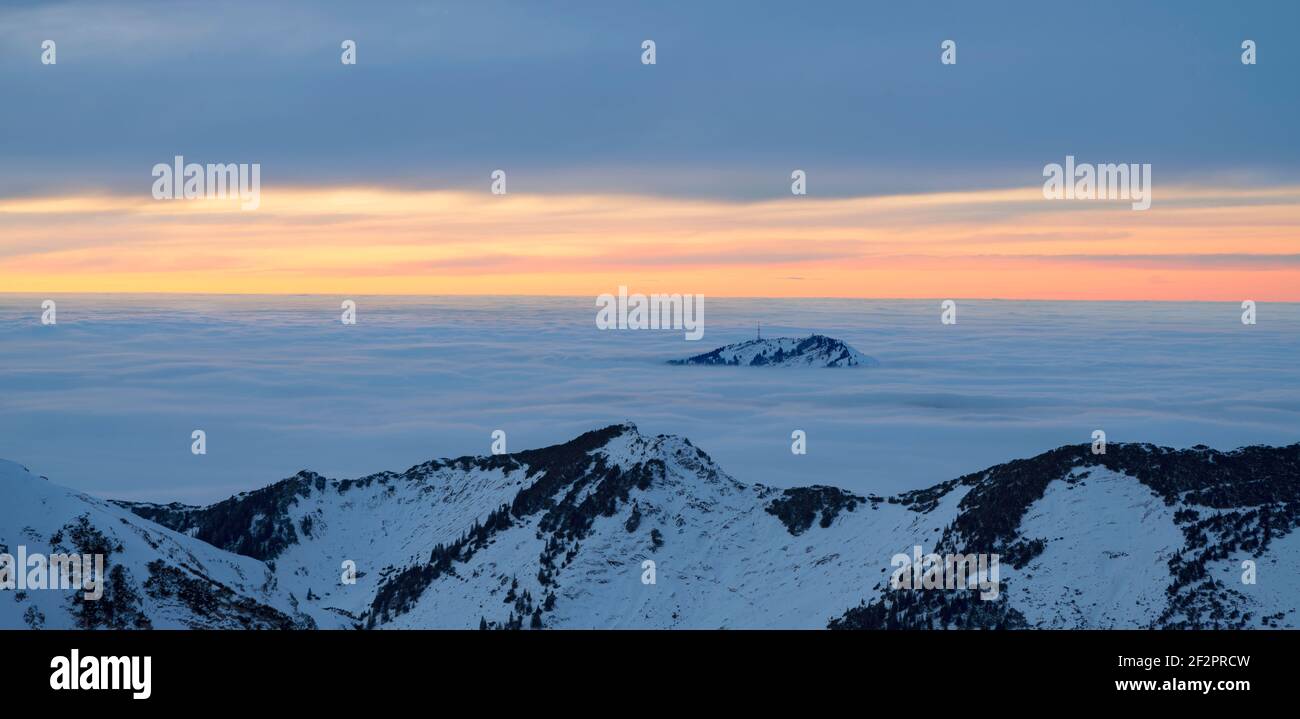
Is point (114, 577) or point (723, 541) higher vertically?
point (114, 577)

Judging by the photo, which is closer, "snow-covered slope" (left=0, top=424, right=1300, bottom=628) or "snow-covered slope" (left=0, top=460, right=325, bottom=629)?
"snow-covered slope" (left=0, top=460, right=325, bottom=629)

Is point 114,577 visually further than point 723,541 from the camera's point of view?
No
